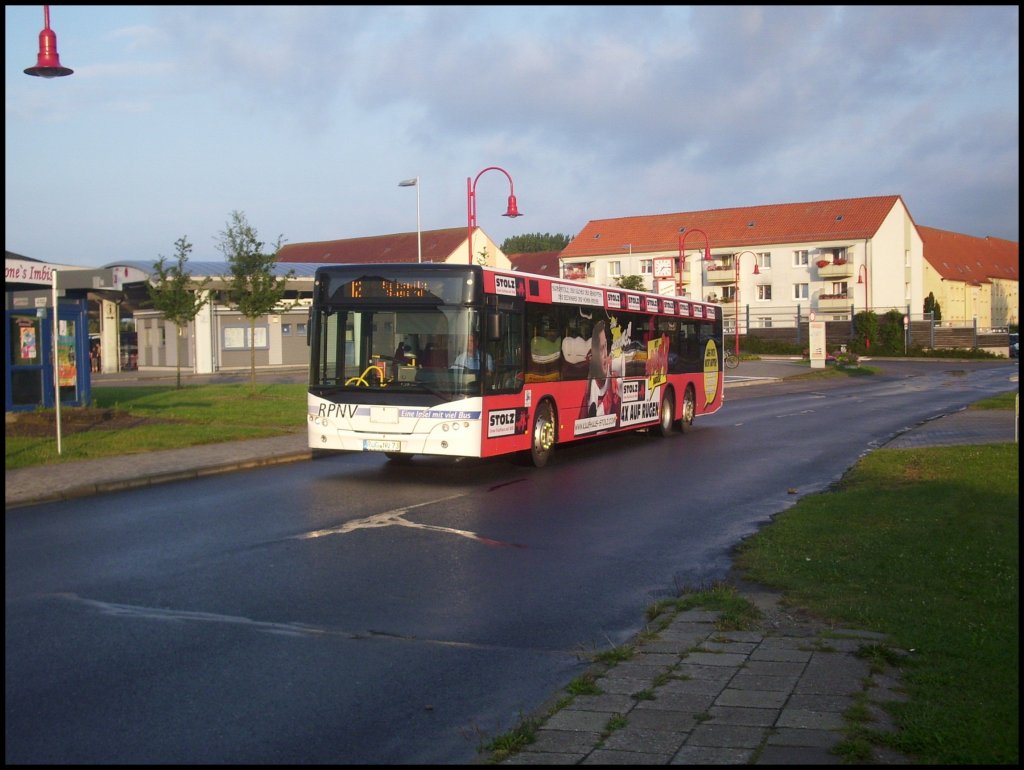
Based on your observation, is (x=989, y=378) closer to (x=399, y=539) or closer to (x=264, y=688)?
(x=399, y=539)

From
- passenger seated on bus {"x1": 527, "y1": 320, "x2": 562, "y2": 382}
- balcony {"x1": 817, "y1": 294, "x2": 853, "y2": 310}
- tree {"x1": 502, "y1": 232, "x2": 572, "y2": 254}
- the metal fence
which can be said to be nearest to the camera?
passenger seated on bus {"x1": 527, "y1": 320, "x2": 562, "y2": 382}

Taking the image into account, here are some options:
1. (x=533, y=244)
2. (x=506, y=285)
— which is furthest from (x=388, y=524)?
(x=533, y=244)

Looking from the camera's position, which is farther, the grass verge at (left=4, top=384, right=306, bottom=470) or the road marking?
the grass verge at (left=4, top=384, right=306, bottom=470)

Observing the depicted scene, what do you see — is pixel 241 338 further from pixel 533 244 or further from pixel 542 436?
pixel 533 244

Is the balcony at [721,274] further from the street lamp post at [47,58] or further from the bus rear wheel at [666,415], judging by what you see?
the street lamp post at [47,58]

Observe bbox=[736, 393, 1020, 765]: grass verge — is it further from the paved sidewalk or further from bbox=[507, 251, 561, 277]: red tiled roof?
bbox=[507, 251, 561, 277]: red tiled roof

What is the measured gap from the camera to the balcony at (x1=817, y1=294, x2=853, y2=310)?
3209 inches

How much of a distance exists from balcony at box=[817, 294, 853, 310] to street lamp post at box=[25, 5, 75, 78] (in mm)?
74471

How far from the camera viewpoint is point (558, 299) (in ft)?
56.6

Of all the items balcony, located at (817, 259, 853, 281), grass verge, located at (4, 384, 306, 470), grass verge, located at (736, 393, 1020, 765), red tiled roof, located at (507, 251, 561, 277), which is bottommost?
grass verge, located at (736, 393, 1020, 765)

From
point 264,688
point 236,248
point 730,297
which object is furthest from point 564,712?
point 730,297

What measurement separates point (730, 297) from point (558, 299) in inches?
2920

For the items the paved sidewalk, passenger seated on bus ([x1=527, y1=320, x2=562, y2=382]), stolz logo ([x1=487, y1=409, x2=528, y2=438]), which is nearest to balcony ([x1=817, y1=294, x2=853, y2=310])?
passenger seated on bus ([x1=527, y1=320, x2=562, y2=382])

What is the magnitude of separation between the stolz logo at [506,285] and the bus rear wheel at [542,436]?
1.93m
